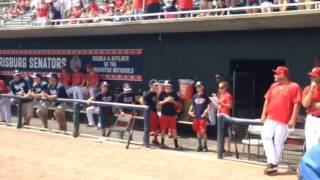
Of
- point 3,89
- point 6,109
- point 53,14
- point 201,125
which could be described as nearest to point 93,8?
point 53,14

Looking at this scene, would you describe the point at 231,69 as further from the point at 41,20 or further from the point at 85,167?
the point at 41,20

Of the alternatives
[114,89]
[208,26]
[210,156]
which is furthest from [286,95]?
[114,89]

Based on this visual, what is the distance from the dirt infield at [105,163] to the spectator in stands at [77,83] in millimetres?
5113

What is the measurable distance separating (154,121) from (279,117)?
437cm

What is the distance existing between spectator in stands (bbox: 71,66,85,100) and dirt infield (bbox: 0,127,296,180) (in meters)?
5.11

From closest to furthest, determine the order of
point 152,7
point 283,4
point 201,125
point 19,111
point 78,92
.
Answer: point 283,4
point 201,125
point 19,111
point 152,7
point 78,92

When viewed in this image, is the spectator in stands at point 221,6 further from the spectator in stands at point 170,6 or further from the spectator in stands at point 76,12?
the spectator in stands at point 76,12

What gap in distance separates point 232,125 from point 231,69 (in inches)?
170

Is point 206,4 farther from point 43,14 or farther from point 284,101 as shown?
point 43,14

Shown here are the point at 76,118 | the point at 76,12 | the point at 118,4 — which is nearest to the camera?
the point at 76,118

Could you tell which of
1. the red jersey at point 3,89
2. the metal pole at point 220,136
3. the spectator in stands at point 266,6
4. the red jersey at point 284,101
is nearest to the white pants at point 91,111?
the metal pole at point 220,136

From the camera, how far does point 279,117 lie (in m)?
8.37

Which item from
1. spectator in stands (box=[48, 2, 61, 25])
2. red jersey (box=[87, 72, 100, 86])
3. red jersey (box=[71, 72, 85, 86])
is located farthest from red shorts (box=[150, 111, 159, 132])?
spectator in stands (box=[48, 2, 61, 25])

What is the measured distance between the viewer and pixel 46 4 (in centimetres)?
1869
